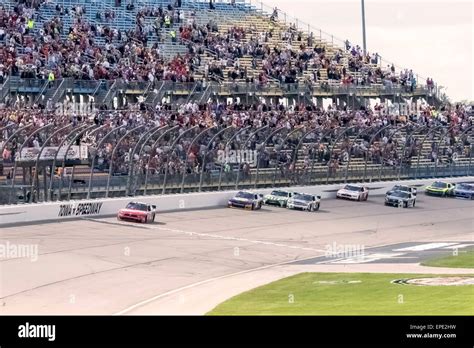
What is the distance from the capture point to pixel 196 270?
41094mm

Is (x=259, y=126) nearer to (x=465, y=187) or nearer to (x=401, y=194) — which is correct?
(x=401, y=194)

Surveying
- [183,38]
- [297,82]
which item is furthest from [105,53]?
[297,82]

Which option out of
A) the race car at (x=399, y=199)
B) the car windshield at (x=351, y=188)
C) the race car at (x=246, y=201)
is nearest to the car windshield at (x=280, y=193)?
the race car at (x=246, y=201)

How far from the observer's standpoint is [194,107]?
64.5 m

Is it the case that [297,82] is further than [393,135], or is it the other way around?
[297,82]

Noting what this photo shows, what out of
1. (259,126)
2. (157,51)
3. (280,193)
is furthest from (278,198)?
(157,51)

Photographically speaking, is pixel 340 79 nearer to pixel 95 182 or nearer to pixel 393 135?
pixel 393 135

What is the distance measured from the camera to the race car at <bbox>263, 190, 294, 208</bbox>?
59603 mm

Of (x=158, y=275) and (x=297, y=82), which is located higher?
(x=297, y=82)

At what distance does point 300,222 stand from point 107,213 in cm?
843

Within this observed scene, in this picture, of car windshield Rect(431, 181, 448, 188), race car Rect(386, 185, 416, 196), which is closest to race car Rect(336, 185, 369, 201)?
race car Rect(386, 185, 416, 196)

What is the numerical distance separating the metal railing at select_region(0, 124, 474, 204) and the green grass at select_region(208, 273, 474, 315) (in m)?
14.0

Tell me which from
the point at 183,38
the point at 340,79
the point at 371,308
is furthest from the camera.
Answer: the point at 340,79

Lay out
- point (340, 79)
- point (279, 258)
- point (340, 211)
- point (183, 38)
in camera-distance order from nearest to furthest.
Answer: point (279, 258)
point (340, 211)
point (183, 38)
point (340, 79)
